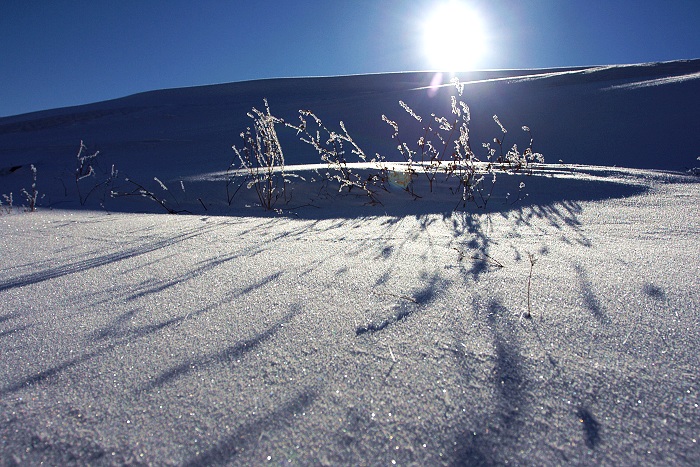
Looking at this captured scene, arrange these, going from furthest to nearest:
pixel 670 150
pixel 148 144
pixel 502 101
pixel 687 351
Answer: pixel 502 101
pixel 148 144
pixel 670 150
pixel 687 351

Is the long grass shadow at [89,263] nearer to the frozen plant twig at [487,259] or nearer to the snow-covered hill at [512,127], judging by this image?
the frozen plant twig at [487,259]

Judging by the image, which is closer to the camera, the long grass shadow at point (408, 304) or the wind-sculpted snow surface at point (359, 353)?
the wind-sculpted snow surface at point (359, 353)

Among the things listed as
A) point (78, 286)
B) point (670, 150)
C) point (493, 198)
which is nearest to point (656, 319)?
point (78, 286)

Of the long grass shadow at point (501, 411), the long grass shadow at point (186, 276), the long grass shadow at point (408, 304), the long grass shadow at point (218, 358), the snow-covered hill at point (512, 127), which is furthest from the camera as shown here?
the snow-covered hill at point (512, 127)

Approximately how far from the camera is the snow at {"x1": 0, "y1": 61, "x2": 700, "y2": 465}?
0.49 metres

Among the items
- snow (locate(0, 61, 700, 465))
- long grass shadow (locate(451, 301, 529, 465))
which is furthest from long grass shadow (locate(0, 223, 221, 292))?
long grass shadow (locate(451, 301, 529, 465))

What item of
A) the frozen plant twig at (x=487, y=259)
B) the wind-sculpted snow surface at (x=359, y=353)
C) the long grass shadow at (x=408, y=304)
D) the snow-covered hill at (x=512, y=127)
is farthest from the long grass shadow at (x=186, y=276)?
the snow-covered hill at (x=512, y=127)

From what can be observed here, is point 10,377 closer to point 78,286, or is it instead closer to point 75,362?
point 75,362

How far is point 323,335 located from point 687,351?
565 mm

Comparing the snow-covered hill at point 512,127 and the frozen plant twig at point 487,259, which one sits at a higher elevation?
the snow-covered hill at point 512,127

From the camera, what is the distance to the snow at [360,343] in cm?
49

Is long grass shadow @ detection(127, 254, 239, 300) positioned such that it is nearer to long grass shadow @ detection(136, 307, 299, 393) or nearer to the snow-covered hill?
long grass shadow @ detection(136, 307, 299, 393)

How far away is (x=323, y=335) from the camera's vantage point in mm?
728

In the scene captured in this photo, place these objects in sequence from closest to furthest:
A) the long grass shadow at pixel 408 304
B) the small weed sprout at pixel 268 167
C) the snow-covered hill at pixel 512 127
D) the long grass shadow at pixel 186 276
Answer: the long grass shadow at pixel 408 304, the long grass shadow at pixel 186 276, the small weed sprout at pixel 268 167, the snow-covered hill at pixel 512 127
